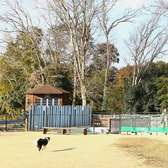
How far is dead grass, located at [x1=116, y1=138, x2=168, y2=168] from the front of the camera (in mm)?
11688

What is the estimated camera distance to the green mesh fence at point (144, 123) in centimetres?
2386

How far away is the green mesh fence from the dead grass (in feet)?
23.5

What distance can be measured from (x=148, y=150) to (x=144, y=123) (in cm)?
1092

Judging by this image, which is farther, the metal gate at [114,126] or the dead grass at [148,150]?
the metal gate at [114,126]

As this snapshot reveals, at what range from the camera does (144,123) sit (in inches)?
986

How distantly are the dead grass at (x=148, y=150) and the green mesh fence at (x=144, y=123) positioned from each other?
7.16 metres

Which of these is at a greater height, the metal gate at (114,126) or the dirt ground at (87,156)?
the metal gate at (114,126)

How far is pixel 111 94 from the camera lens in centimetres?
5038

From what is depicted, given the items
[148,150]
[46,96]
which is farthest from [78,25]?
[148,150]

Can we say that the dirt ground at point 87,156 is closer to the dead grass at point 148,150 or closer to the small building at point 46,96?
the dead grass at point 148,150

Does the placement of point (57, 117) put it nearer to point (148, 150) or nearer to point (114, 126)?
point (114, 126)

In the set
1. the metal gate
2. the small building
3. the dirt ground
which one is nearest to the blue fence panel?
the metal gate

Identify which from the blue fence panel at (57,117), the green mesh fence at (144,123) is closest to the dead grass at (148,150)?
the green mesh fence at (144,123)

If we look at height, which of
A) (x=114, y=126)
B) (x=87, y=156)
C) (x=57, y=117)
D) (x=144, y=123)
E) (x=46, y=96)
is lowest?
(x=87, y=156)
